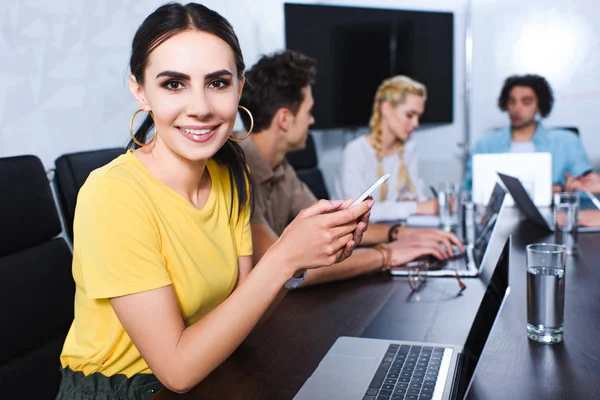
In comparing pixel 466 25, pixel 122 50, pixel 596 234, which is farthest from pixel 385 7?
pixel 596 234

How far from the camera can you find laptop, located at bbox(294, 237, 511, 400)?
0.91 m

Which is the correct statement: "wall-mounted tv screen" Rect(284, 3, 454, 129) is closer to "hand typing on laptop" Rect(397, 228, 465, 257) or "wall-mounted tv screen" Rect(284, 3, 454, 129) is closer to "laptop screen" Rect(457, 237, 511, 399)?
"hand typing on laptop" Rect(397, 228, 465, 257)

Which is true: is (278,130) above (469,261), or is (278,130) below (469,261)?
above

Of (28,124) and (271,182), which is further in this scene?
(271,182)

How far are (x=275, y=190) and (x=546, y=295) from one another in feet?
4.30

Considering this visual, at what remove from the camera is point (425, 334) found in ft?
3.77

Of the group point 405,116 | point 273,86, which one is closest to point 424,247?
point 273,86

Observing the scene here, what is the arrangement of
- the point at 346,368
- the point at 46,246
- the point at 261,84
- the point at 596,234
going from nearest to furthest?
the point at 346,368
the point at 46,246
the point at 596,234
the point at 261,84

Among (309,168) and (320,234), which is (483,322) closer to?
(320,234)

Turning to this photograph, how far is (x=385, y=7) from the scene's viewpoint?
4.54 m

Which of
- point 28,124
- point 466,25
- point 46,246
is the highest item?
point 466,25

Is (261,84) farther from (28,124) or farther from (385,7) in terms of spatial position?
(385,7)

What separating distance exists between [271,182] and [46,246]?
0.96 metres

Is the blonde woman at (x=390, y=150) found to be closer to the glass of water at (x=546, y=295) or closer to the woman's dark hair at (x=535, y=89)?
the woman's dark hair at (x=535, y=89)
